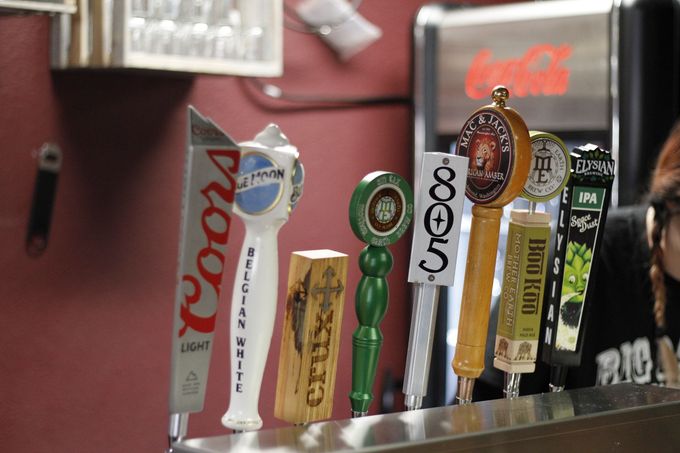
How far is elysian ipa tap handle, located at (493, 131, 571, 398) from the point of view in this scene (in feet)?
3.12

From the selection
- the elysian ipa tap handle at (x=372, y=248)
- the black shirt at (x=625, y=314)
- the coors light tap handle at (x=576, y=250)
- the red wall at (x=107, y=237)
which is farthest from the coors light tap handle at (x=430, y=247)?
the red wall at (x=107, y=237)

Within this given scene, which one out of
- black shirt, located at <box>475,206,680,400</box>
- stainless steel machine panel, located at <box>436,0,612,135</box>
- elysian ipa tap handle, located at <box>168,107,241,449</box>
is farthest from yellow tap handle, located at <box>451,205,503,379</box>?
stainless steel machine panel, located at <box>436,0,612,135</box>

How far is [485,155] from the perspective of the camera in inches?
36.8

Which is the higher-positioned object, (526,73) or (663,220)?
(526,73)

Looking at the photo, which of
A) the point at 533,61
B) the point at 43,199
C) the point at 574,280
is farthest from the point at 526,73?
the point at 574,280

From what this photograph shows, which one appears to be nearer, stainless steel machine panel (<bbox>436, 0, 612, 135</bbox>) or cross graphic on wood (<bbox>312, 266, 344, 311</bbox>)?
cross graphic on wood (<bbox>312, 266, 344, 311</bbox>)

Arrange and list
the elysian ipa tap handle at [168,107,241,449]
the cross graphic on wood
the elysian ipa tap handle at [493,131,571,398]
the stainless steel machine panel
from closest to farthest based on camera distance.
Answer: the elysian ipa tap handle at [168,107,241,449] → the cross graphic on wood → the elysian ipa tap handle at [493,131,571,398] → the stainless steel machine panel

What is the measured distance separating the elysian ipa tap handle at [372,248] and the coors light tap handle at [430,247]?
0.02 meters

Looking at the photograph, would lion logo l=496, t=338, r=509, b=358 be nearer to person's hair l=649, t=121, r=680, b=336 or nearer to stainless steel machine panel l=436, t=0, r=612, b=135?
person's hair l=649, t=121, r=680, b=336

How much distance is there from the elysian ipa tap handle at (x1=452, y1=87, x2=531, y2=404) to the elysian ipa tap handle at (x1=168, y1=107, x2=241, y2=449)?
0.27 metres

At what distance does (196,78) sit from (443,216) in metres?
1.91

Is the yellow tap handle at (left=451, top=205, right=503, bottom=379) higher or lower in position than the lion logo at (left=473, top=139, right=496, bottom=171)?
lower

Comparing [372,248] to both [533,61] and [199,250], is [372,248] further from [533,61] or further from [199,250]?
[533,61]

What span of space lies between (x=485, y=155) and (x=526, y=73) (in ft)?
6.30
